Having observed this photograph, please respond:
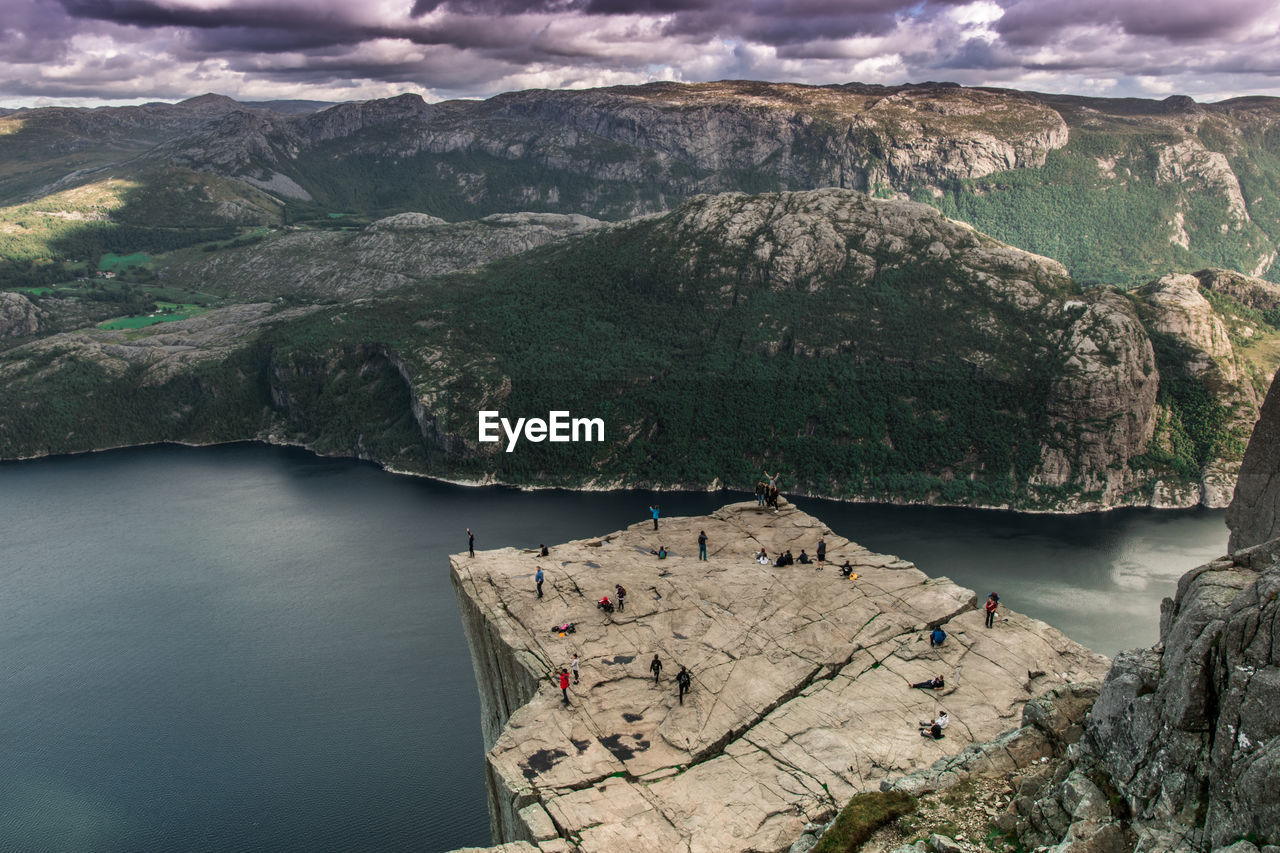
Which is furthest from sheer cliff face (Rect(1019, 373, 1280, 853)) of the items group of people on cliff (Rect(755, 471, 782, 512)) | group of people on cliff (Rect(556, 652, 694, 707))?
group of people on cliff (Rect(755, 471, 782, 512))

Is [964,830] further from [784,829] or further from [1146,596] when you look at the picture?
[1146,596]

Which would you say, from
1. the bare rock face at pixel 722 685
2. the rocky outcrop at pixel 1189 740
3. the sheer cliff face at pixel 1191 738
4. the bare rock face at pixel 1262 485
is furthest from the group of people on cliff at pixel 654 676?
the bare rock face at pixel 1262 485

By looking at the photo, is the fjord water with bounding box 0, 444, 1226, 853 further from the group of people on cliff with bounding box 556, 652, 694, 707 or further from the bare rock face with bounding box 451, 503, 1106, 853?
the group of people on cliff with bounding box 556, 652, 694, 707

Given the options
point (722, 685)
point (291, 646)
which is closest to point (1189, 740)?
point (722, 685)

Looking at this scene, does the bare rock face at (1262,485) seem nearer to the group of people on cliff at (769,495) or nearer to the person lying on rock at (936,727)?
the person lying on rock at (936,727)

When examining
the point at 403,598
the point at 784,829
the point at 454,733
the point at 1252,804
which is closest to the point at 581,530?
the point at 403,598

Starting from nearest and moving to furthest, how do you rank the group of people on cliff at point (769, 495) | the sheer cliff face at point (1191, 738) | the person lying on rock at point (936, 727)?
the sheer cliff face at point (1191, 738) → the person lying on rock at point (936, 727) → the group of people on cliff at point (769, 495)

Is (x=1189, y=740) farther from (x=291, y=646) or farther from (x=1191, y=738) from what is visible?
(x=291, y=646)
